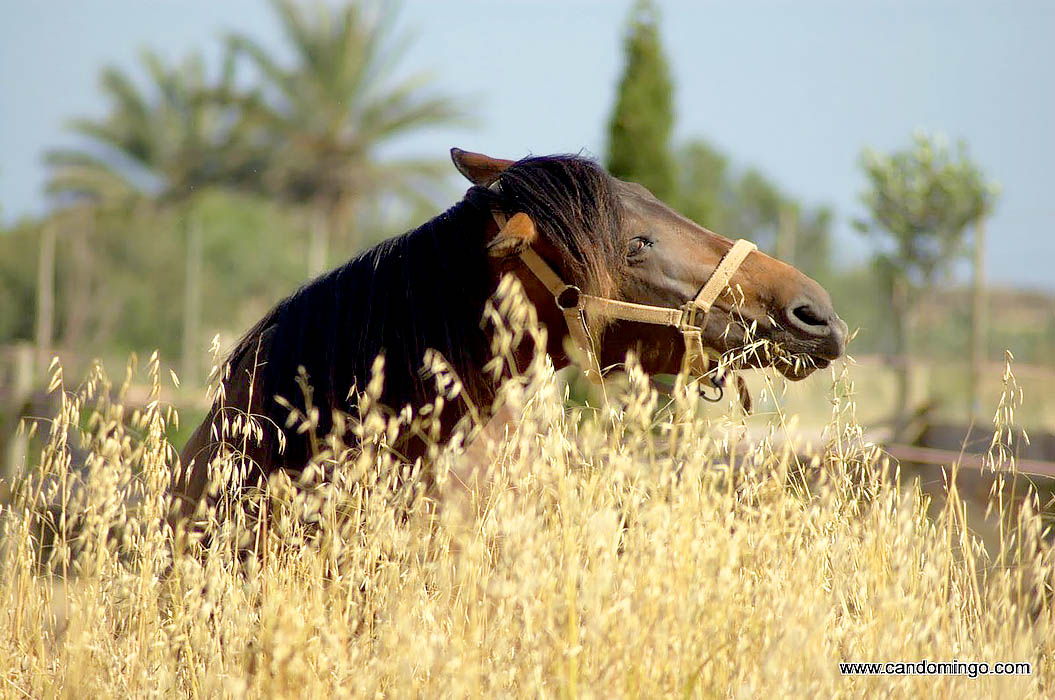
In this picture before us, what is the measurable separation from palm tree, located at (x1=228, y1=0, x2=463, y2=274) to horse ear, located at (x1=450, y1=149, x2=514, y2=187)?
19.8 metres

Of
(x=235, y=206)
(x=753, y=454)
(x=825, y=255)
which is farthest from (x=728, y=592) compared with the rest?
(x=825, y=255)

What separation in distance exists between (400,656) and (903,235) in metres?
15.3

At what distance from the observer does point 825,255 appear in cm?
4794

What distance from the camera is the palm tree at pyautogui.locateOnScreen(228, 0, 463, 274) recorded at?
910 inches

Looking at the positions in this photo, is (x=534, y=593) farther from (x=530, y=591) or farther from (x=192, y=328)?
(x=192, y=328)

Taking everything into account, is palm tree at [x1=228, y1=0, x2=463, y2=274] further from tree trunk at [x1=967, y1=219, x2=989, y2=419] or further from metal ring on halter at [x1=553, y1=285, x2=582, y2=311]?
metal ring on halter at [x1=553, y1=285, x2=582, y2=311]

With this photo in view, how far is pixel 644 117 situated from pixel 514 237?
8439 millimetres

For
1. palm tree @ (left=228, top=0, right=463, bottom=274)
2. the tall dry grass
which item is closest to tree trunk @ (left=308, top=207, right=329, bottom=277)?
palm tree @ (left=228, top=0, right=463, bottom=274)

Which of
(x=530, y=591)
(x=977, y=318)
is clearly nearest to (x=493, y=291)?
(x=530, y=591)

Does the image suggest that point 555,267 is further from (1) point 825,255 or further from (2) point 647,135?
(1) point 825,255

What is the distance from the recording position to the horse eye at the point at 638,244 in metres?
3.06

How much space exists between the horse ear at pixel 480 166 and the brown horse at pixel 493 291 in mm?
211

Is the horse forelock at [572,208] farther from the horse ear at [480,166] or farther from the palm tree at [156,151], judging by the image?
the palm tree at [156,151]

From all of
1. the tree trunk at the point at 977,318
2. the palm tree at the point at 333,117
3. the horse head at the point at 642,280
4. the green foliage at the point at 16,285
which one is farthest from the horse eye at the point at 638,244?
the green foliage at the point at 16,285
